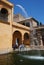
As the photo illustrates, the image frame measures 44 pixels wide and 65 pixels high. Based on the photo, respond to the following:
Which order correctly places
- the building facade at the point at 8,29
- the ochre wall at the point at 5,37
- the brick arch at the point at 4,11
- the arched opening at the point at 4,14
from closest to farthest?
the ochre wall at the point at 5,37 < the building facade at the point at 8,29 < the arched opening at the point at 4,14 < the brick arch at the point at 4,11

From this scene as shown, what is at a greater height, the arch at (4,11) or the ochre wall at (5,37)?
the arch at (4,11)

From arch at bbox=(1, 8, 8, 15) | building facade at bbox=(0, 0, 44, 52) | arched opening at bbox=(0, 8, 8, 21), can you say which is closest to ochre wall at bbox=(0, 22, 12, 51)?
building facade at bbox=(0, 0, 44, 52)

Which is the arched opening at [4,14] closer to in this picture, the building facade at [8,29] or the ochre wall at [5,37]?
the building facade at [8,29]

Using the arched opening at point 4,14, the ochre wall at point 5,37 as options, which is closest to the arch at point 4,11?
the arched opening at point 4,14

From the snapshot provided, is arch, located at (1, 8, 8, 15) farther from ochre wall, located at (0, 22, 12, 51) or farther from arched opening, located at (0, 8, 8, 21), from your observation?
ochre wall, located at (0, 22, 12, 51)

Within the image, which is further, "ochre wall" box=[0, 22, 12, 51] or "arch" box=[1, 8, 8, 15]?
"arch" box=[1, 8, 8, 15]

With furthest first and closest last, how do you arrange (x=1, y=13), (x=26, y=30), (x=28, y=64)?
1. (x=26, y=30)
2. (x=1, y=13)
3. (x=28, y=64)

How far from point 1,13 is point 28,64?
53.8ft

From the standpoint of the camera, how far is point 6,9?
25438 mm

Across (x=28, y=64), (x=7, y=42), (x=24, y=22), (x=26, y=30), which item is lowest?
(x=28, y=64)

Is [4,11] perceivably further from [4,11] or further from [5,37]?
[5,37]

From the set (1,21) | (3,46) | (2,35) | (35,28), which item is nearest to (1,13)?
(1,21)

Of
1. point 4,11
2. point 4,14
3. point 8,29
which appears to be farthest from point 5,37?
point 4,11

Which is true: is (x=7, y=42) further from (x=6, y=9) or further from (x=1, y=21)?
(x=6, y=9)
